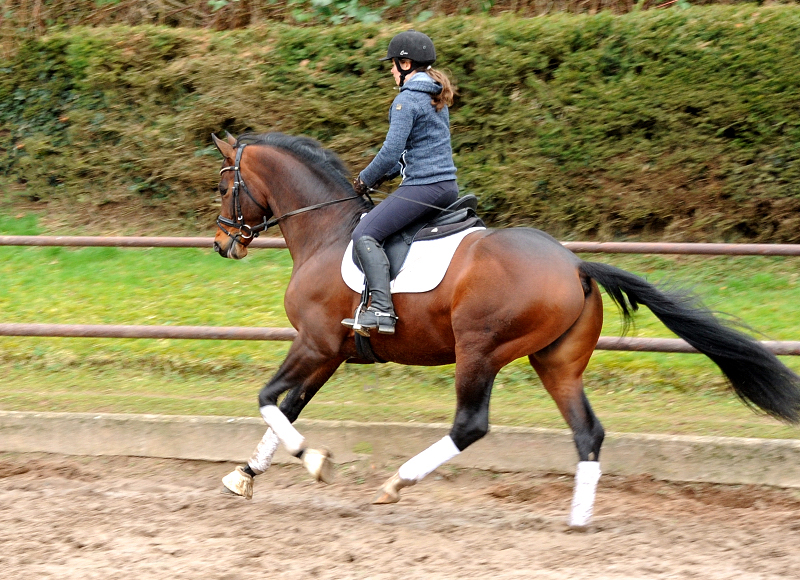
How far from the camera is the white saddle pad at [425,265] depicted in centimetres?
463

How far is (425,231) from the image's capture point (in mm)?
4773

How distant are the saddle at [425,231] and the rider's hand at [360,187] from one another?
411mm

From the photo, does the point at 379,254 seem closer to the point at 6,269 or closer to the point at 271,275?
the point at 271,275

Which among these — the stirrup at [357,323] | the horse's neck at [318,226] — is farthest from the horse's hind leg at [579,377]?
the horse's neck at [318,226]

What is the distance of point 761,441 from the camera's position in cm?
504

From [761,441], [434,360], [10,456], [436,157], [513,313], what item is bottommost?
[10,456]

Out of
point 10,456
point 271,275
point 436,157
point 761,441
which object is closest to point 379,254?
point 436,157

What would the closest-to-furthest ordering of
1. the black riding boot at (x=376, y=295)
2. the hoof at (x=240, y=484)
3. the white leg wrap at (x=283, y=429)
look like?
1. the black riding boot at (x=376, y=295)
2. the white leg wrap at (x=283, y=429)
3. the hoof at (x=240, y=484)

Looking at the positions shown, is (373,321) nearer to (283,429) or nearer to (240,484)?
(283,429)

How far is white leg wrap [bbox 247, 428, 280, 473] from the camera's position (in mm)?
4988

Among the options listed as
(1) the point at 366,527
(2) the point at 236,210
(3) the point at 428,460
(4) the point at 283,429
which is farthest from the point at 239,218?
(1) the point at 366,527

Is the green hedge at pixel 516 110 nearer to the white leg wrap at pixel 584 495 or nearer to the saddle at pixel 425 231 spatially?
A: the saddle at pixel 425 231

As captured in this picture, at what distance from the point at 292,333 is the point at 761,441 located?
304cm

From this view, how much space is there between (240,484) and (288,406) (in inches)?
20.8
